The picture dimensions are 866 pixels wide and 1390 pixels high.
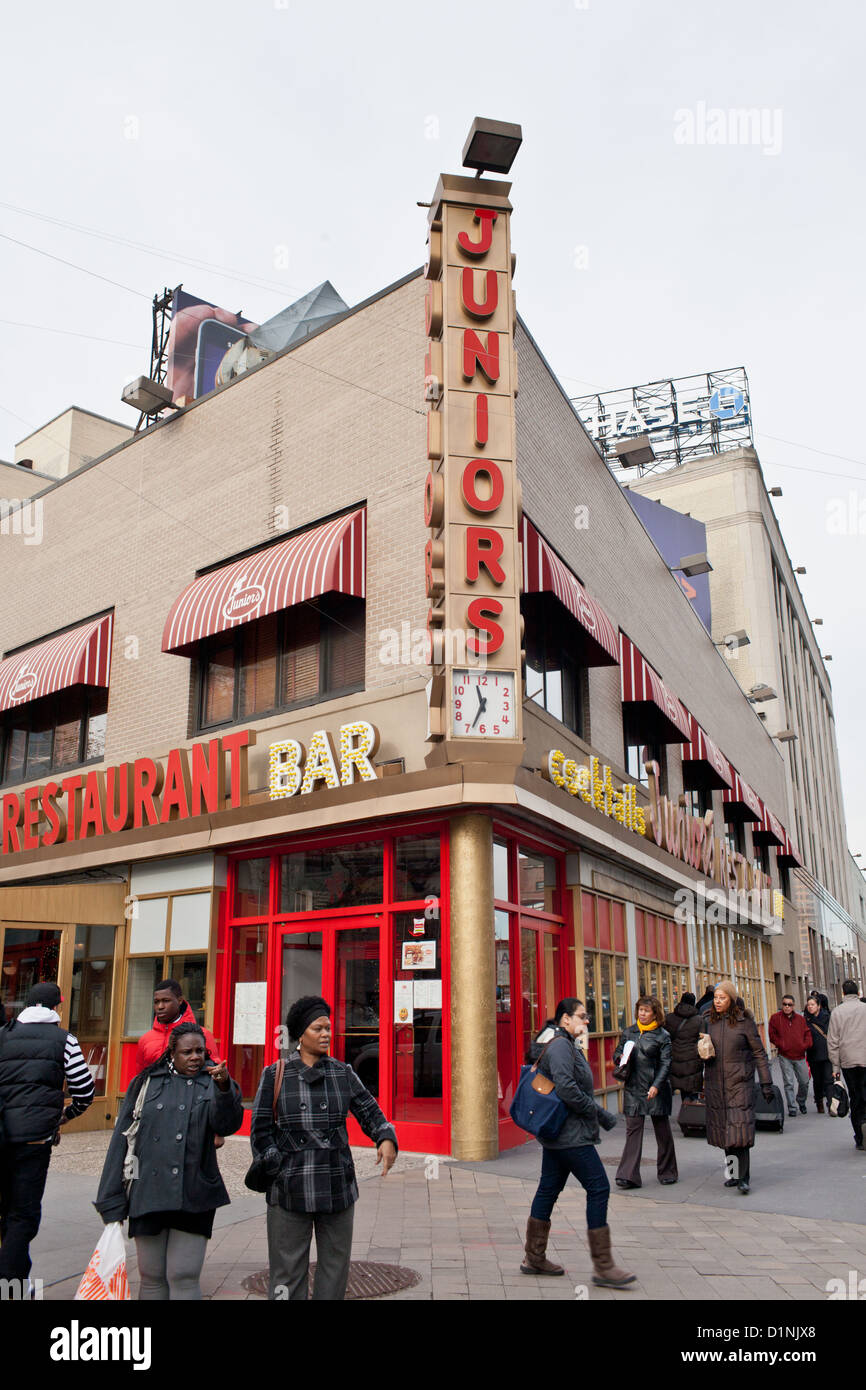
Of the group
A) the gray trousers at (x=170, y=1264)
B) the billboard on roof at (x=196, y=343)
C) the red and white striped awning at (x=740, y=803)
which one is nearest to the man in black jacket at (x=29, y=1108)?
the gray trousers at (x=170, y=1264)

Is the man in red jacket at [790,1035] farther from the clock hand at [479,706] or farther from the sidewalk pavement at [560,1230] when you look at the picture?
the clock hand at [479,706]

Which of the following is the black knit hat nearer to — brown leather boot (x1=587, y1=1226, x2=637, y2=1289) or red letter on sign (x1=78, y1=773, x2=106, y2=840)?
brown leather boot (x1=587, y1=1226, x2=637, y2=1289)

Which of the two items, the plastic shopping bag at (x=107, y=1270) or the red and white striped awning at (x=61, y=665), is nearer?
the plastic shopping bag at (x=107, y=1270)

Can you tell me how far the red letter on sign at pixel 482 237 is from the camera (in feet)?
39.8

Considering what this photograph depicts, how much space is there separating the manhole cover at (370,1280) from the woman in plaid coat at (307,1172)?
4.05 feet

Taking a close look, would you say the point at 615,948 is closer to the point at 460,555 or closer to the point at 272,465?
the point at 460,555

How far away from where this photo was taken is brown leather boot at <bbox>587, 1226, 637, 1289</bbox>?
6258 millimetres

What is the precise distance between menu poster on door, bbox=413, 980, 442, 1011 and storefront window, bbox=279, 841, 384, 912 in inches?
45.7

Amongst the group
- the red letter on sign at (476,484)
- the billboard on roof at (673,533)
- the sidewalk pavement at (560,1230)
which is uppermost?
the billboard on roof at (673,533)

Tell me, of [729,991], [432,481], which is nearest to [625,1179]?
[729,991]

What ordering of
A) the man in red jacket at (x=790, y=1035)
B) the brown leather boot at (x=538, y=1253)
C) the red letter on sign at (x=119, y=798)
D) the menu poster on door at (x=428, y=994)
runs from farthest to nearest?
the man in red jacket at (x=790, y=1035) → the red letter on sign at (x=119, y=798) → the menu poster on door at (x=428, y=994) → the brown leather boot at (x=538, y=1253)

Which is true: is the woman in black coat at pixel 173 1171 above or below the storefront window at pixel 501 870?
below
